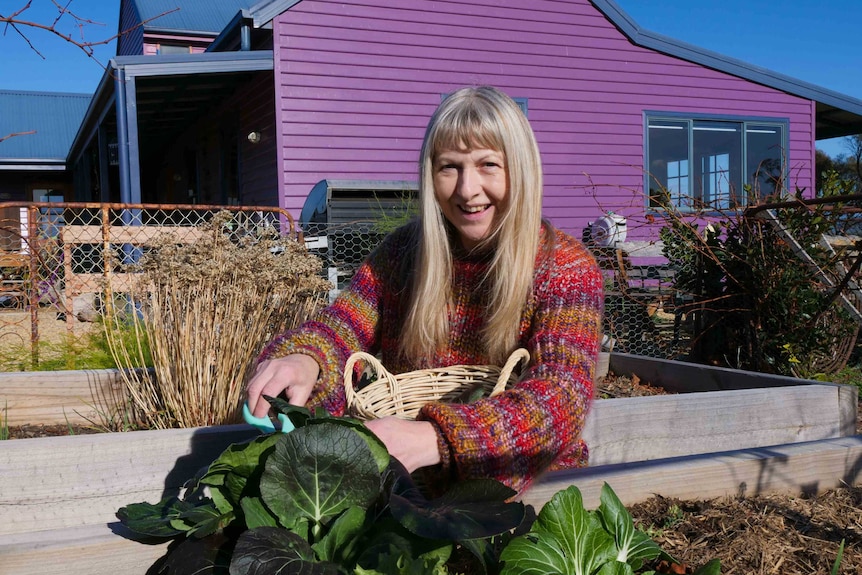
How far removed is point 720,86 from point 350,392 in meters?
11.2

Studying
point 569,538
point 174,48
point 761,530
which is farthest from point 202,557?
point 174,48

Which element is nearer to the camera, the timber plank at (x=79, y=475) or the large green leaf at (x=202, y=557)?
the large green leaf at (x=202, y=557)

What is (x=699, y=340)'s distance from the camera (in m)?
4.05

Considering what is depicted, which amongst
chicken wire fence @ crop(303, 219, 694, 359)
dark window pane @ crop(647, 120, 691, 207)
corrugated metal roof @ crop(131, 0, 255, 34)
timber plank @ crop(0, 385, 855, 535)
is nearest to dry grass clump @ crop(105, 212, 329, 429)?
timber plank @ crop(0, 385, 855, 535)

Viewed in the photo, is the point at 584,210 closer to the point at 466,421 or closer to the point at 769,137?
the point at 769,137

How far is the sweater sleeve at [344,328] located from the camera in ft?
5.58

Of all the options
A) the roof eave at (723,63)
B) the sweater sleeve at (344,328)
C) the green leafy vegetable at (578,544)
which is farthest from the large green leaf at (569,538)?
the roof eave at (723,63)

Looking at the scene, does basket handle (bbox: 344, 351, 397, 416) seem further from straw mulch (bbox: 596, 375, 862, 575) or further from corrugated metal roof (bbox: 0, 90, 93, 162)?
corrugated metal roof (bbox: 0, 90, 93, 162)

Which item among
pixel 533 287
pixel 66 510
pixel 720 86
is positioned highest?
pixel 720 86

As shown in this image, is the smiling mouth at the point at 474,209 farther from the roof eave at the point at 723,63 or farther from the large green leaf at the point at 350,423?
the roof eave at the point at 723,63

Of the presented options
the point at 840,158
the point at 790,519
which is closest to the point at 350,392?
the point at 790,519

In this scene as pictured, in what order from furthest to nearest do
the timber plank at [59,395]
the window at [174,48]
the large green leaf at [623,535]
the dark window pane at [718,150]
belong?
the window at [174,48] → the dark window pane at [718,150] → the timber plank at [59,395] → the large green leaf at [623,535]

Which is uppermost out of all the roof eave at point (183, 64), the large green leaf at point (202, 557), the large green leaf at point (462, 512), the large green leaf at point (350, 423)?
the roof eave at point (183, 64)

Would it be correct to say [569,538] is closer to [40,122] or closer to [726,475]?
[726,475]
